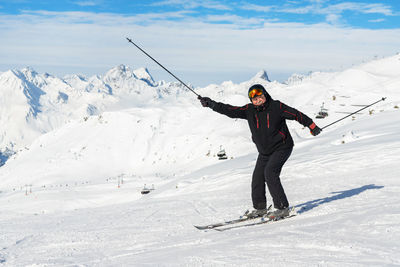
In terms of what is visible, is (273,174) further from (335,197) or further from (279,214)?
(335,197)

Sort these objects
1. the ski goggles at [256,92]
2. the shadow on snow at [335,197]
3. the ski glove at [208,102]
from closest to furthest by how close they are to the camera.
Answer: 1. the ski goggles at [256,92]
2. the ski glove at [208,102]
3. the shadow on snow at [335,197]

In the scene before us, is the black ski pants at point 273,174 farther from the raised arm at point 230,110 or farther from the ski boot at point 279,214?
the raised arm at point 230,110

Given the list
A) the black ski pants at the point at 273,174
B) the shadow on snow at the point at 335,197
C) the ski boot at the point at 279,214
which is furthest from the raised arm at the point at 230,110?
the shadow on snow at the point at 335,197

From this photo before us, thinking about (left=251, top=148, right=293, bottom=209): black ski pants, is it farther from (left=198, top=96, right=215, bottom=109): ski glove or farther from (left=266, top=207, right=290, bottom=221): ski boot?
(left=198, top=96, right=215, bottom=109): ski glove

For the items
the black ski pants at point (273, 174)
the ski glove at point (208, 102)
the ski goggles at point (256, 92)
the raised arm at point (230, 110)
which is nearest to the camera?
the ski goggles at point (256, 92)

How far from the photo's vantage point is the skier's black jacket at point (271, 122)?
6609mm

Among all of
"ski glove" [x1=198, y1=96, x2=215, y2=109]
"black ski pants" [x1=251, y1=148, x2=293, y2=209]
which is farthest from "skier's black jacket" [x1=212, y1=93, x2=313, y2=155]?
"ski glove" [x1=198, y1=96, x2=215, y2=109]

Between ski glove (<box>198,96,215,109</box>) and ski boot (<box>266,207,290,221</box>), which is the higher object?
ski glove (<box>198,96,215,109</box>)

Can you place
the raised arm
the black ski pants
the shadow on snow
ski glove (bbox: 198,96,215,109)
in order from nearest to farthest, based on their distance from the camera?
the black ski pants → the raised arm → ski glove (bbox: 198,96,215,109) → the shadow on snow

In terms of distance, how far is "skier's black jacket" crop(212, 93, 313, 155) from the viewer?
6.61m

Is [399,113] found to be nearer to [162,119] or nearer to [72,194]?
[72,194]

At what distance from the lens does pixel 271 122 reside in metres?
6.62

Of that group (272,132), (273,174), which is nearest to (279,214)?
(273,174)

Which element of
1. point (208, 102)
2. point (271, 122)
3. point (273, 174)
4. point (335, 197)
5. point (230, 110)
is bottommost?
point (335, 197)
